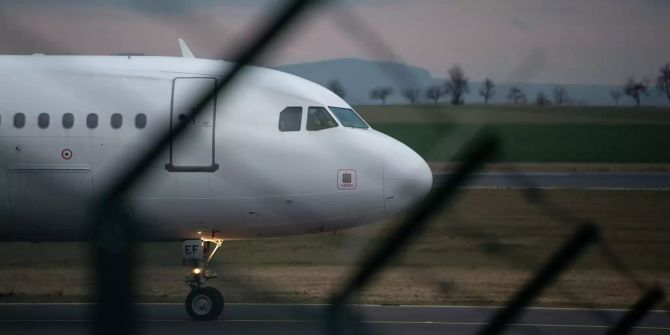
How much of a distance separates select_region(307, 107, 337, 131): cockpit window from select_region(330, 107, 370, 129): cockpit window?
10cm

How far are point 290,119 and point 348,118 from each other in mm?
677

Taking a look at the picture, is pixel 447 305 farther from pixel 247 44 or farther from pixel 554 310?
pixel 247 44

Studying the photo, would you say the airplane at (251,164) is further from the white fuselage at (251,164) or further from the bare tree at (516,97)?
the bare tree at (516,97)

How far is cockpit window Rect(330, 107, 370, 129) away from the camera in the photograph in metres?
12.4

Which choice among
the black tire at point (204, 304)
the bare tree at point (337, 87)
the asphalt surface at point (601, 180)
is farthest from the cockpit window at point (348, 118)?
the asphalt surface at point (601, 180)

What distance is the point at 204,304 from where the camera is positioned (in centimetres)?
1228

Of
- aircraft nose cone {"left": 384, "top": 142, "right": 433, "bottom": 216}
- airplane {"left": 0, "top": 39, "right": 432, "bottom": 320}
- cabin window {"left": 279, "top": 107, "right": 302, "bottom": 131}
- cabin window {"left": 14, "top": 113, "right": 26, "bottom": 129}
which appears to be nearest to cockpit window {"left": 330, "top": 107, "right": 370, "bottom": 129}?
airplane {"left": 0, "top": 39, "right": 432, "bottom": 320}

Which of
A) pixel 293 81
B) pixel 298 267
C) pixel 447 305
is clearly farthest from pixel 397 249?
pixel 298 267

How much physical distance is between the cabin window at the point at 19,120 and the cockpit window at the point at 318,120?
279 centimetres

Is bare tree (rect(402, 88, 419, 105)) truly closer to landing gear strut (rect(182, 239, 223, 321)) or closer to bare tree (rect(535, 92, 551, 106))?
bare tree (rect(535, 92, 551, 106))

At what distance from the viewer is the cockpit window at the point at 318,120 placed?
12.3 meters

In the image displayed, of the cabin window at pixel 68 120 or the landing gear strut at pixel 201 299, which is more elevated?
the cabin window at pixel 68 120

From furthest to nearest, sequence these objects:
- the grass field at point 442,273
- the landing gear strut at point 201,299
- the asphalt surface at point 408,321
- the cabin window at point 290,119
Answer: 1. the landing gear strut at point 201,299
2. the cabin window at point 290,119
3. the asphalt surface at point 408,321
4. the grass field at point 442,273

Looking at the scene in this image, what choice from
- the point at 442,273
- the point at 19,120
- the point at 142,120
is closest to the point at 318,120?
the point at 442,273
